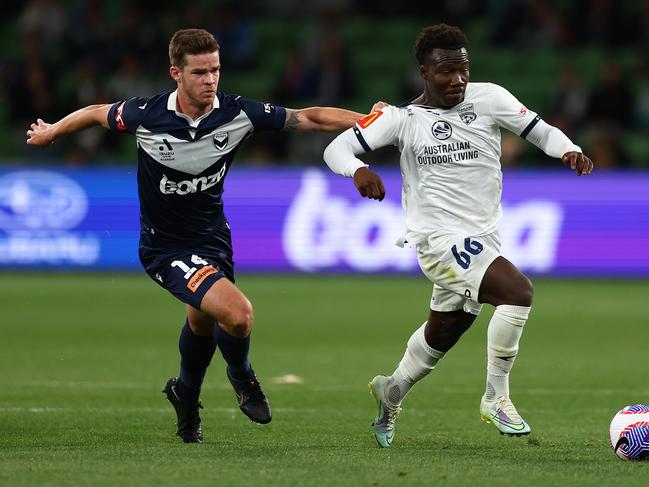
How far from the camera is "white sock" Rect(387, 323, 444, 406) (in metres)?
7.46

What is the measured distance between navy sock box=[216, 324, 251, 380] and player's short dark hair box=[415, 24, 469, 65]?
6.06 ft

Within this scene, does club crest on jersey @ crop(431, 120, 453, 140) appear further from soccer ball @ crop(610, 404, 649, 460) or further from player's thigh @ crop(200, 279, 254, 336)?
soccer ball @ crop(610, 404, 649, 460)

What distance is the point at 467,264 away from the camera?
7109 millimetres

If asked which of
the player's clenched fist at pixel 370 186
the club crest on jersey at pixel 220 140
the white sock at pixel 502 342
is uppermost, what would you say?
the club crest on jersey at pixel 220 140

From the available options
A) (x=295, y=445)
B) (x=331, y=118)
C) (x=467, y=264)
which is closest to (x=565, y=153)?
(x=467, y=264)

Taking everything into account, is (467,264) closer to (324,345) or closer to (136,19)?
(324,345)

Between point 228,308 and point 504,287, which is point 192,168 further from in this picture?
point 504,287

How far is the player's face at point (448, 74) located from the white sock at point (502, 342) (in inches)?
46.6

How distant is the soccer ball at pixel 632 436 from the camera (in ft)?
21.6

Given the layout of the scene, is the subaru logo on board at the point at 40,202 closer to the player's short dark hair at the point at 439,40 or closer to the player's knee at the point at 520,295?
the player's short dark hair at the point at 439,40

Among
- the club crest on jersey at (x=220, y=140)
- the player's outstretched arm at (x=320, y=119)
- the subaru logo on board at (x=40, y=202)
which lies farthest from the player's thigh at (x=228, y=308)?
the subaru logo on board at (x=40, y=202)

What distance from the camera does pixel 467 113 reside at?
7332mm

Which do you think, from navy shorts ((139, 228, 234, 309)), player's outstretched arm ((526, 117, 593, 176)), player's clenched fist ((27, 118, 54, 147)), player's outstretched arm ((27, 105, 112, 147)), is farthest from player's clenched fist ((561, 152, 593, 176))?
player's clenched fist ((27, 118, 54, 147))

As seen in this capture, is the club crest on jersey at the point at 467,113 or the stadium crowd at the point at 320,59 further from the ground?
the club crest on jersey at the point at 467,113
